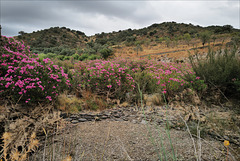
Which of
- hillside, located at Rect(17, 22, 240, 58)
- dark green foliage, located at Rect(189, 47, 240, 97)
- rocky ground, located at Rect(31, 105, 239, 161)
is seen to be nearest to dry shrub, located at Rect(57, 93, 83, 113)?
rocky ground, located at Rect(31, 105, 239, 161)

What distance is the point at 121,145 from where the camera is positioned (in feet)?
6.20

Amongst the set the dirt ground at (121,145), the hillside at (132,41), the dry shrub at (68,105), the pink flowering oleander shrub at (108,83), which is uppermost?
the hillside at (132,41)

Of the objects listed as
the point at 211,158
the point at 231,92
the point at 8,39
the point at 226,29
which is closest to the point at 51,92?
the point at 8,39

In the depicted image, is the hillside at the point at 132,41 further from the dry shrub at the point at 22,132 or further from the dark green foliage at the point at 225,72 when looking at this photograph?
the dry shrub at the point at 22,132

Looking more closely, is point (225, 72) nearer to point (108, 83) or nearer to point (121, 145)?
point (108, 83)

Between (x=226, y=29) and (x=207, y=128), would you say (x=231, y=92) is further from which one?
(x=226, y=29)

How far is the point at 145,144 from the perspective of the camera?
76.3 inches

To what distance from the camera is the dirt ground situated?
1657mm

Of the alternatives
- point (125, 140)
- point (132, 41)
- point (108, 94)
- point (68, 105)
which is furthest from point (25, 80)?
point (132, 41)

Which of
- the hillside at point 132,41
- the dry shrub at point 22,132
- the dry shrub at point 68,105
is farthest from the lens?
the hillside at point 132,41

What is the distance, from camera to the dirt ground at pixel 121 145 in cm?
166

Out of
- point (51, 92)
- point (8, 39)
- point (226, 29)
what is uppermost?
point (226, 29)

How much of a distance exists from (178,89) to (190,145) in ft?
8.95

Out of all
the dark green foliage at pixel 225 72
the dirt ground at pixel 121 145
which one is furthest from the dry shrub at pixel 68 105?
the dark green foliage at pixel 225 72
